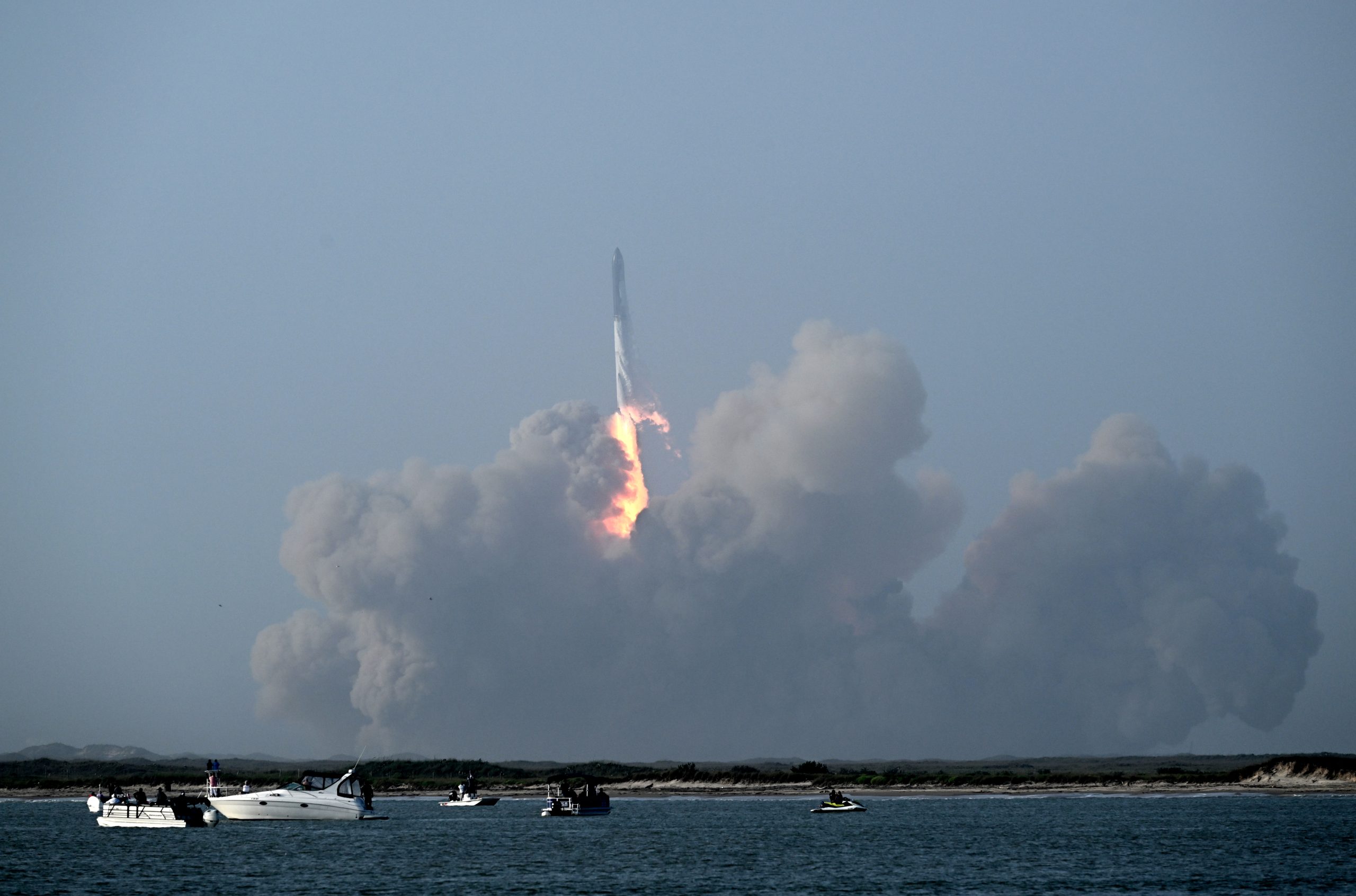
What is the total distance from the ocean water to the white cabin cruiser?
44.5 inches

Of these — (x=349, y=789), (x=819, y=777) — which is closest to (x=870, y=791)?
(x=819, y=777)

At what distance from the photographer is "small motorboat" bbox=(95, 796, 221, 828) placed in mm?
115125

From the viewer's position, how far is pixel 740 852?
93.6 m

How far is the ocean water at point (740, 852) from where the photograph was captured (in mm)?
76562

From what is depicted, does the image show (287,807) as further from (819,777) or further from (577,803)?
(819,777)

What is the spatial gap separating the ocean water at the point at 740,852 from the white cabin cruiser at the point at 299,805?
113cm

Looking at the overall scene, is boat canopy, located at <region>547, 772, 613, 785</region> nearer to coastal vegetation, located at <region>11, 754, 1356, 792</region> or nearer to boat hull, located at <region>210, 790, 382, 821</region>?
coastal vegetation, located at <region>11, 754, 1356, 792</region>

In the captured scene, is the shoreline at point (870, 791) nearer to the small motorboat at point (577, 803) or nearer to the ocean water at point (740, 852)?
the ocean water at point (740, 852)

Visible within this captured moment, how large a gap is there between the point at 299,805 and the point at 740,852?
4320 cm

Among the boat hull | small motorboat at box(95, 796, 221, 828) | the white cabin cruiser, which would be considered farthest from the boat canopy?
small motorboat at box(95, 796, 221, 828)

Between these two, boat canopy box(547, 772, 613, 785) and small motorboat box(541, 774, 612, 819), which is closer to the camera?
small motorboat box(541, 774, 612, 819)

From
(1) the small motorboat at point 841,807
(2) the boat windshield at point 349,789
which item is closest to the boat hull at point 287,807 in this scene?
(2) the boat windshield at point 349,789

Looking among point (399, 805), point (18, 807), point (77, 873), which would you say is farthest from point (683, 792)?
point (77, 873)

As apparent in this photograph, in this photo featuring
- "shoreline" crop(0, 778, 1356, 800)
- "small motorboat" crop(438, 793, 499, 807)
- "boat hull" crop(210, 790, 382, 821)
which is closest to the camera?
"boat hull" crop(210, 790, 382, 821)
